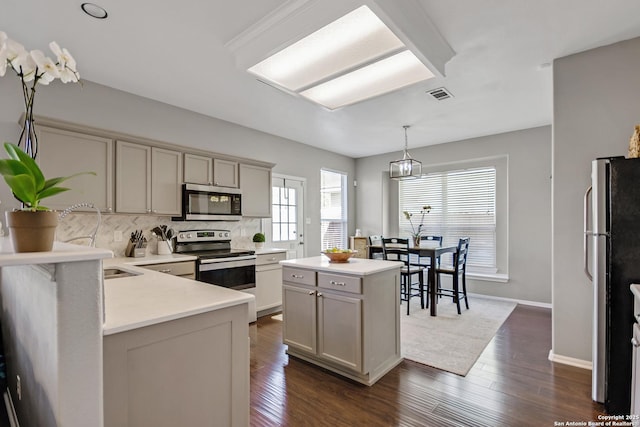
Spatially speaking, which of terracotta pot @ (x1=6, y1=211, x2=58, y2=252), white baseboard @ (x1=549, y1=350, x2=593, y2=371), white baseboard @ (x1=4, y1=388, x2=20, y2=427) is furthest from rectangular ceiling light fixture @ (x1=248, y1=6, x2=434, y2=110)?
white baseboard @ (x1=549, y1=350, x2=593, y2=371)

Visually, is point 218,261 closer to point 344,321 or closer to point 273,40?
point 344,321

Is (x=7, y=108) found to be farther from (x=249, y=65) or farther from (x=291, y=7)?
(x=291, y=7)

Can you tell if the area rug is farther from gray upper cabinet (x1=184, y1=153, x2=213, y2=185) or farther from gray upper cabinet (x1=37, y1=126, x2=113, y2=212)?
gray upper cabinet (x1=37, y1=126, x2=113, y2=212)

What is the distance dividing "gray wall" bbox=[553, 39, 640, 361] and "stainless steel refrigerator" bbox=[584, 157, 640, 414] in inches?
29.4

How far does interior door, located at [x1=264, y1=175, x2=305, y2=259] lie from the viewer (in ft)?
16.9

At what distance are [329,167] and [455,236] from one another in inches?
107

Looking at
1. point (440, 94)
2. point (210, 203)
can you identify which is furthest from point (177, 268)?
point (440, 94)

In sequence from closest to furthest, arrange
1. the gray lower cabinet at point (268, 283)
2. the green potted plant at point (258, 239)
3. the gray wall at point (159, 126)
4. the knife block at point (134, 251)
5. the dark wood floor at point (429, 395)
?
1. the dark wood floor at point (429, 395)
2. the gray wall at point (159, 126)
3. the knife block at point (134, 251)
4. the gray lower cabinet at point (268, 283)
5. the green potted plant at point (258, 239)

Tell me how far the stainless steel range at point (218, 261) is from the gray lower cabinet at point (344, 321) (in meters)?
1.02

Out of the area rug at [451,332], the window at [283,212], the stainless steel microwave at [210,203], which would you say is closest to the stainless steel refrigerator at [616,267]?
the area rug at [451,332]

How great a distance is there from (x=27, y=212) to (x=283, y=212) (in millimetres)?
4398

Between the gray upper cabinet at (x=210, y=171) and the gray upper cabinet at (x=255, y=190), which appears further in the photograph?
the gray upper cabinet at (x=255, y=190)

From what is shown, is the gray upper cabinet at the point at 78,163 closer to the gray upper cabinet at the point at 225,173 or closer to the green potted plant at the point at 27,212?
the gray upper cabinet at the point at 225,173

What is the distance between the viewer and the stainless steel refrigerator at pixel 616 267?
193cm
